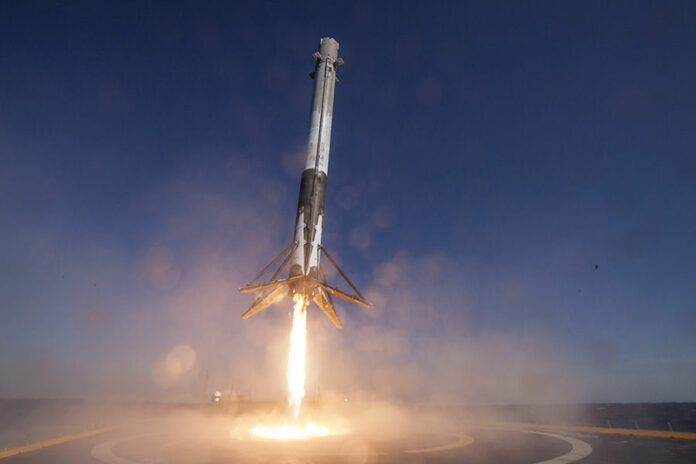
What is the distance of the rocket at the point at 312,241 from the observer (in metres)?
28.2

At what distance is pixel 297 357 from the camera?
99.2ft

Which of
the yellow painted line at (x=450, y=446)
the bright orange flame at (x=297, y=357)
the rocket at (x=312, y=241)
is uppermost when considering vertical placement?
the rocket at (x=312, y=241)

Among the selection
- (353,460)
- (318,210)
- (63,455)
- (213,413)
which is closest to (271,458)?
(353,460)

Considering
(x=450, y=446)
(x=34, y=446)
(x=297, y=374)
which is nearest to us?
(x=34, y=446)

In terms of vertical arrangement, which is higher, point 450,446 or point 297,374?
point 297,374

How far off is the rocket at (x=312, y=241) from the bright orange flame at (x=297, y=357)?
1365 mm

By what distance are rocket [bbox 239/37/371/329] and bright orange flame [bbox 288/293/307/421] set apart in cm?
136

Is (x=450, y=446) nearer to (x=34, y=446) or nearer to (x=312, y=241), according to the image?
(x=312, y=241)

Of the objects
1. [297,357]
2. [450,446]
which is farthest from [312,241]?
[450,446]

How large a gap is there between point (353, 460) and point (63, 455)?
14767 millimetres

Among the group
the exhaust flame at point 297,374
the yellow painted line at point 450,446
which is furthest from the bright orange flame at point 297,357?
the yellow painted line at point 450,446

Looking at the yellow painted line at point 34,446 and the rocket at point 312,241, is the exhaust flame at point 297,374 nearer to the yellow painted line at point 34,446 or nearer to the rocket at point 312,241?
the rocket at point 312,241

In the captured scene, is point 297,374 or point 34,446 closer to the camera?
point 34,446

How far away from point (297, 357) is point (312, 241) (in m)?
9.03
